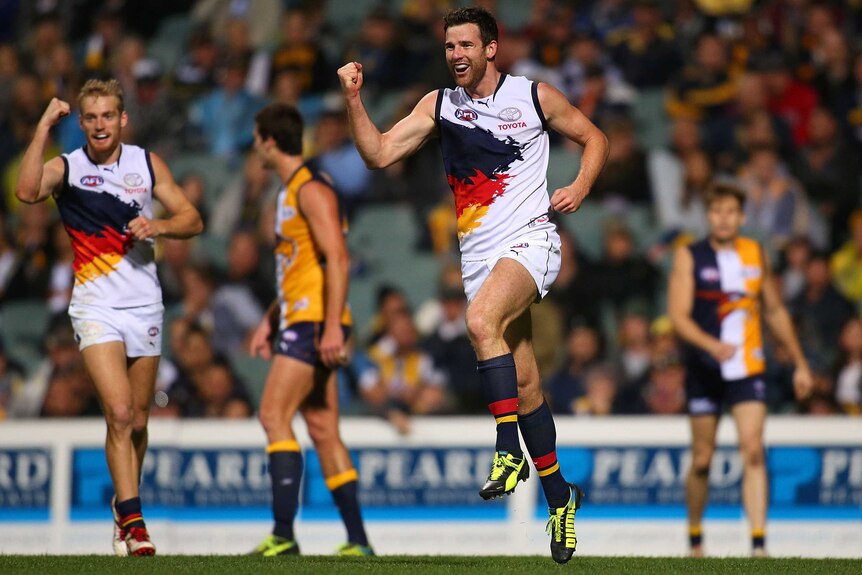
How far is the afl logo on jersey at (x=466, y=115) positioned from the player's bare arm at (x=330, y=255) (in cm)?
167

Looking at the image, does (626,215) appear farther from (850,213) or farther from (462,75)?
(462,75)

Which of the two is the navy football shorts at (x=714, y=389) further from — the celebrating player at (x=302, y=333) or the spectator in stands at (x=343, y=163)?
the spectator in stands at (x=343, y=163)

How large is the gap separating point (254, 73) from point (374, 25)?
65.9 inches

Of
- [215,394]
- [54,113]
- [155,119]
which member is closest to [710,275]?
[54,113]

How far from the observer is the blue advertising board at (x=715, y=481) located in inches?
423

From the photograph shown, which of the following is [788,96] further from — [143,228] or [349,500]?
[143,228]

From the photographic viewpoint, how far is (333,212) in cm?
858

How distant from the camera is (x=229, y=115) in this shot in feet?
54.3

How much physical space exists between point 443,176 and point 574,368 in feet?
11.6

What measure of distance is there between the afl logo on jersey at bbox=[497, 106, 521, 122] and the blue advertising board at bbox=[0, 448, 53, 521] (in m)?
6.34

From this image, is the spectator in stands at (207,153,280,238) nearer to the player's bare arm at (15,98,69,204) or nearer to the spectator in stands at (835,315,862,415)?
the spectator in stands at (835,315,862,415)

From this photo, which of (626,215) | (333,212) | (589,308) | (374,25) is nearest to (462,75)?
(333,212)

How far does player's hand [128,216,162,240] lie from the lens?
24.9 feet

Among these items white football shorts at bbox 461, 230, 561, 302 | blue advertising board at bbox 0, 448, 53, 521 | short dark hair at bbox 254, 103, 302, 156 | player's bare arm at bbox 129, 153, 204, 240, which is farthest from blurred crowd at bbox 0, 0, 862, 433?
white football shorts at bbox 461, 230, 561, 302
